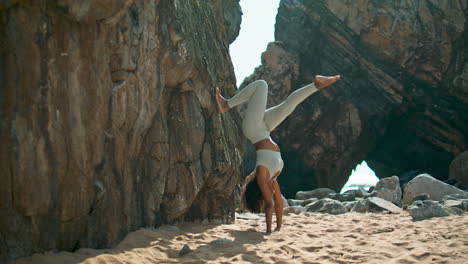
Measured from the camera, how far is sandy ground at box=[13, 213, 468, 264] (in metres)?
3.99

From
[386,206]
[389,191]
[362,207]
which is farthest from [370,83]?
[386,206]

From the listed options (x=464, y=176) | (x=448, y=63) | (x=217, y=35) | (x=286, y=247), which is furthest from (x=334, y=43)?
(x=286, y=247)

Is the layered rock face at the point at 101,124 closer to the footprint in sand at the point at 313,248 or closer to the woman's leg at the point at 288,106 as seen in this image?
the woman's leg at the point at 288,106

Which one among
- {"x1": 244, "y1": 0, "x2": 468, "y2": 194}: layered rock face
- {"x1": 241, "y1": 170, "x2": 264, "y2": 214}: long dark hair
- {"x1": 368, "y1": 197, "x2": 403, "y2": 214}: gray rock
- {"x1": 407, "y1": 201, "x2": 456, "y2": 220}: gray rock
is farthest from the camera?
{"x1": 244, "y1": 0, "x2": 468, "y2": 194}: layered rock face

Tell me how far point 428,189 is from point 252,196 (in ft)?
21.5

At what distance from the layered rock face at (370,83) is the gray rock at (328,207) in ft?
34.4

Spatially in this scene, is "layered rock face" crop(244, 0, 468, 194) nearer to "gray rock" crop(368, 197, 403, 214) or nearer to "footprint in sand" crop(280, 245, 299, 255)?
"gray rock" crop(368, 197, 403, 214)

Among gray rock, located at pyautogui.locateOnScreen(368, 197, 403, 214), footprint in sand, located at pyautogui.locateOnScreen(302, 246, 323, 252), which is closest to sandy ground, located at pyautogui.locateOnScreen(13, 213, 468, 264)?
footprint in sand, located at pyautogui.locateOnScreen(302, 246, 323, 252)

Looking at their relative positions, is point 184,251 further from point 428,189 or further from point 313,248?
point 428,189

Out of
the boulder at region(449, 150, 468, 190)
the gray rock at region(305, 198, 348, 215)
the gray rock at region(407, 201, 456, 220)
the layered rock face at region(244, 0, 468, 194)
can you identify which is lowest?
the gray rock at region(305, 198, 348, 215)

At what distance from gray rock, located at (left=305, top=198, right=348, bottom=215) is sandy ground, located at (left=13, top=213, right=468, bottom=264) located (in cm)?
276

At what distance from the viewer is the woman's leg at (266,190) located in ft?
19.3

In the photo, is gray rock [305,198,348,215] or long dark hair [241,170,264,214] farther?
gray rock [305,198,348,215]

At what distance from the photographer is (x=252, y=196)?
641cm
